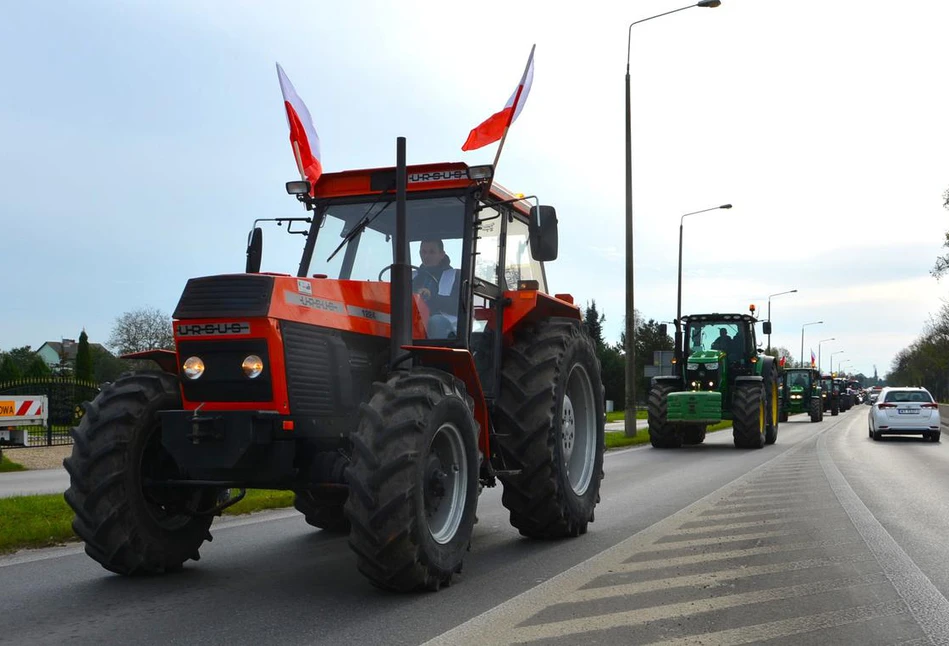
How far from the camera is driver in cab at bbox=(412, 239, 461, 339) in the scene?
24.1 ft

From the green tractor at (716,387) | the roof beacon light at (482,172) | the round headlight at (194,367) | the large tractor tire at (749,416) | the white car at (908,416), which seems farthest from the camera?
the white car at (908,416)

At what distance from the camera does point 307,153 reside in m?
8.38

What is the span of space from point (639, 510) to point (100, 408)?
19.8ft

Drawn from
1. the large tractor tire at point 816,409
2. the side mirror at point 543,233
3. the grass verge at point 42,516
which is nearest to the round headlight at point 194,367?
the side mirror at point 543,233

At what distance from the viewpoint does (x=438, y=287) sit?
7.48 m

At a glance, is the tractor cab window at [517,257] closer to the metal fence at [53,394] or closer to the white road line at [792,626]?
the white road line at [792,626]

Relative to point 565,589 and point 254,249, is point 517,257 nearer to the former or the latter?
point 254,249

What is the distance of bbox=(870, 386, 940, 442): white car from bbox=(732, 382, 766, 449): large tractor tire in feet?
25.8

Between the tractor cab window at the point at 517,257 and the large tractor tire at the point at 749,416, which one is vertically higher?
the tractor cab window at the point at 517,257

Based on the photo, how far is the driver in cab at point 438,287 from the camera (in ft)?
24.1

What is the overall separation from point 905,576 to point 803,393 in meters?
41.2

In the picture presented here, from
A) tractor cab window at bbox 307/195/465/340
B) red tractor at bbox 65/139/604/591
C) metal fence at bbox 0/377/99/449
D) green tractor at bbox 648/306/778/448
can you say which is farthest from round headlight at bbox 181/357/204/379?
metal fence at bbox 0/377/99/449

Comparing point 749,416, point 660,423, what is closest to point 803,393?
point 749,416

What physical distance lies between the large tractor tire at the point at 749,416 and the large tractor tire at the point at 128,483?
17004 millimetres
